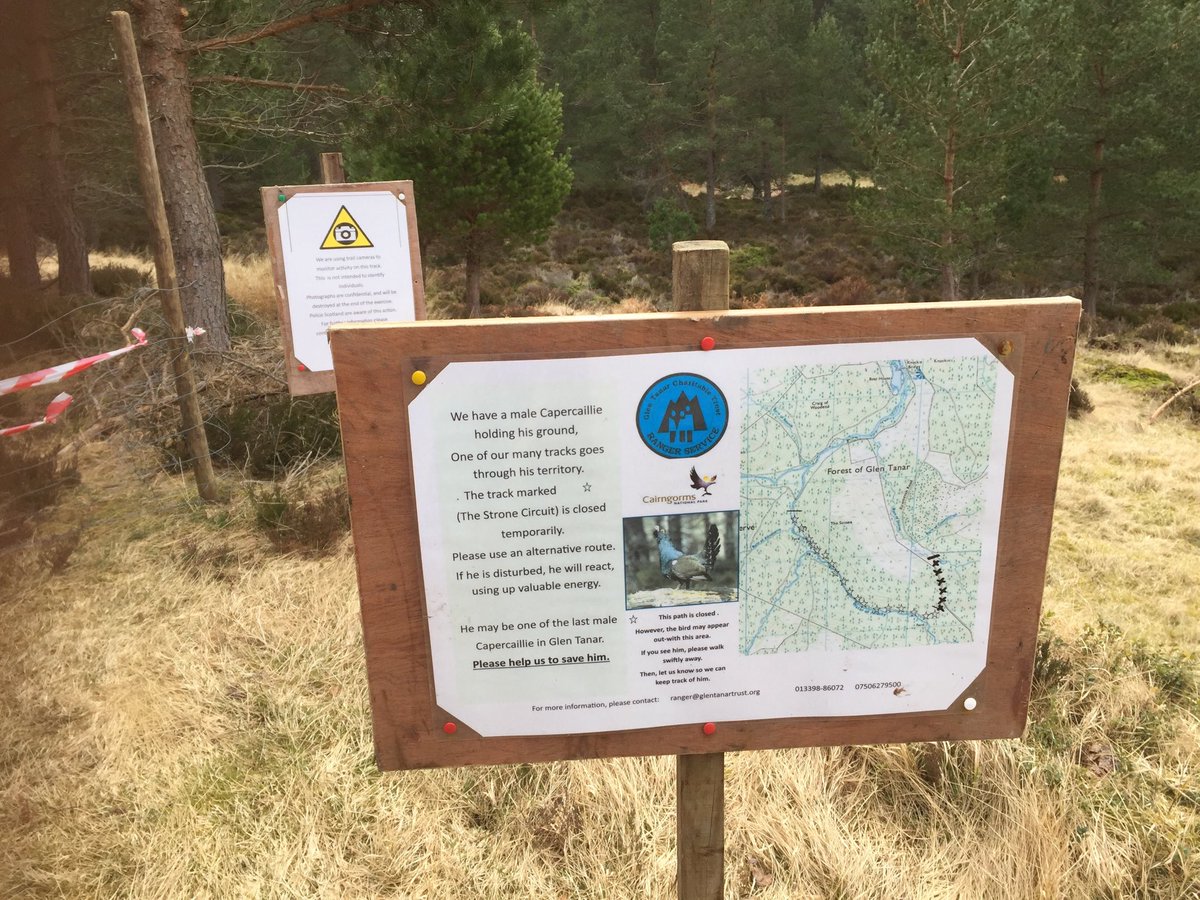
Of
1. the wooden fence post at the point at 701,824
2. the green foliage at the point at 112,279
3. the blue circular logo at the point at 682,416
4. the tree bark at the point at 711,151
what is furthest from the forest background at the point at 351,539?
the tree bark at the point at 711,151

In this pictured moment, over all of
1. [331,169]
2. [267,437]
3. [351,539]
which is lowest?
[351,539]

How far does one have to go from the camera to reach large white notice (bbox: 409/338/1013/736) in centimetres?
142

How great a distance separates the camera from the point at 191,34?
8.36 meters

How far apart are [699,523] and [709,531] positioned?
2 cm

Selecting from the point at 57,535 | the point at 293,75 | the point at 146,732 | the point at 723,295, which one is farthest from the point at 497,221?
the point at 723,295

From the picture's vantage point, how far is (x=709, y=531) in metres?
Answer: 1.48

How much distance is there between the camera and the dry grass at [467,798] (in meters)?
2.36

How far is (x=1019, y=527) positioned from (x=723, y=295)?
0.67m

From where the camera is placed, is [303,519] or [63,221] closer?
[303,519]

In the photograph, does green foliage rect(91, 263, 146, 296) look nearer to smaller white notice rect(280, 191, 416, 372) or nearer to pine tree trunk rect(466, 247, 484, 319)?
pine tree trunk rect(466, 247, 484, 319)

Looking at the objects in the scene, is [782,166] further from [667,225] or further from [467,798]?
[467,798]

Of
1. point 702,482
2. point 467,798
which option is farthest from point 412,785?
point 702,482

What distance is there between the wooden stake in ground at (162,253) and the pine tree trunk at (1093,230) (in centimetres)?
1509

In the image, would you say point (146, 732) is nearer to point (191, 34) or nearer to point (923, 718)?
point (923, 718)
